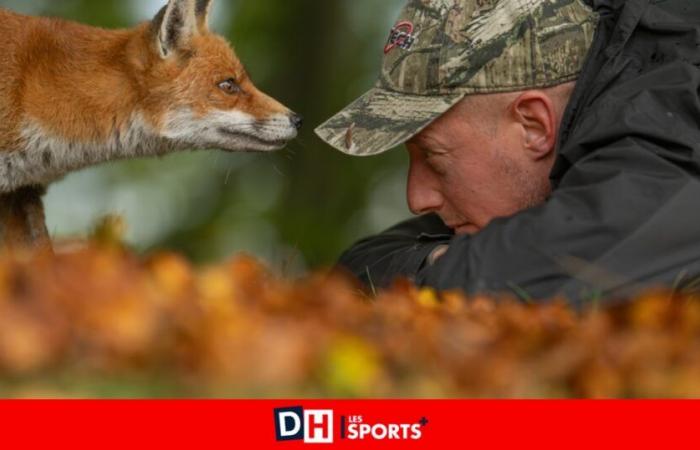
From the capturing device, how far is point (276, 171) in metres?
10.8

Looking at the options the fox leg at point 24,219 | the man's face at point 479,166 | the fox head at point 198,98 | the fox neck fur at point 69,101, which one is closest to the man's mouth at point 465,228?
the man's face at point 479,166

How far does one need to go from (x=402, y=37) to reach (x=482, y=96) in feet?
1.47

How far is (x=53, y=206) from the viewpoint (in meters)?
10.8

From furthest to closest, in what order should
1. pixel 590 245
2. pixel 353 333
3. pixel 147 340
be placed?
pixel 590 245 < pixel 353 333 < pixel 147 340

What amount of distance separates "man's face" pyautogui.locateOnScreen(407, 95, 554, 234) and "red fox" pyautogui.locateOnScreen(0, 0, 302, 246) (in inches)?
65.2

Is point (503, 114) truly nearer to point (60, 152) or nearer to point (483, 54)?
point (483, 54)

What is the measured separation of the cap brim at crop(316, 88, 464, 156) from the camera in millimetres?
4074

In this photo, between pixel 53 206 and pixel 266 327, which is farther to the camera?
pixel 53 206

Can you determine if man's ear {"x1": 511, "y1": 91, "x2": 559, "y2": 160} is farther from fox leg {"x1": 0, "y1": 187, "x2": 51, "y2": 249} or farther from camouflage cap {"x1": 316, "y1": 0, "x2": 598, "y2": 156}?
fox leg {"x1": 0, "y1": 187, "x2": 51, "y2": 249}

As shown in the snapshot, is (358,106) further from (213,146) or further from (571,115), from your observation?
(213,146)

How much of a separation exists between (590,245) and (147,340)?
1.76 m

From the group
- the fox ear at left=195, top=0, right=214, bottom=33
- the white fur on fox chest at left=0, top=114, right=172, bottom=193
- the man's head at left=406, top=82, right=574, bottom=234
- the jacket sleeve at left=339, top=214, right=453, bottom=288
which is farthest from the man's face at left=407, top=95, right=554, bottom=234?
the fox ear at left=195, top=0, right=214, bottom=33

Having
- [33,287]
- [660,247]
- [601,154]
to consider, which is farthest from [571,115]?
[33,287]

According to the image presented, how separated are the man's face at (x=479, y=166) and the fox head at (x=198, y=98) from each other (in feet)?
5.33
